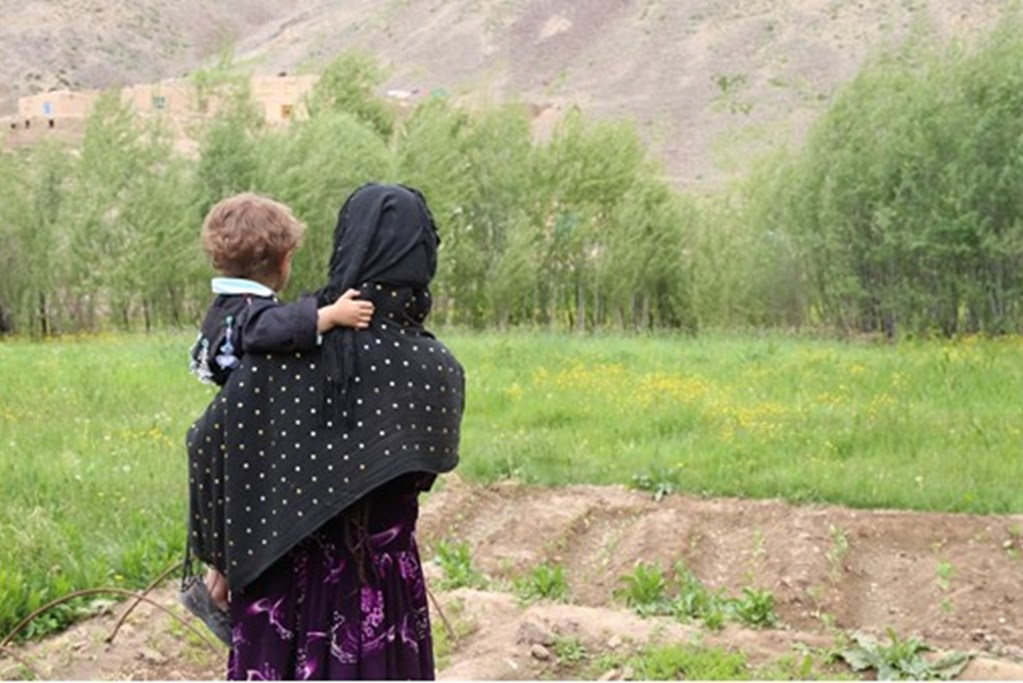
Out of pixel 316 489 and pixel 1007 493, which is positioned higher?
pixel 316 489

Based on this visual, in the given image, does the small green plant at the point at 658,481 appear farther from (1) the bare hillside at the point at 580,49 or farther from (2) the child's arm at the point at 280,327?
(1) the bare hillside at the point at 580,49

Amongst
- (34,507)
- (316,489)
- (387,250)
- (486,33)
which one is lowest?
(34,507)

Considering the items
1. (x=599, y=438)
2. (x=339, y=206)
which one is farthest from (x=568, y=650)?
(x=339, y=206)

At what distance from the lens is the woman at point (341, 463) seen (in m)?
3.26

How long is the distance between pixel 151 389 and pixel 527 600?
7.87m

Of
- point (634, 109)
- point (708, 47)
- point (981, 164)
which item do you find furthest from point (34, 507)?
point (708, 47)

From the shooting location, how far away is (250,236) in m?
3.27

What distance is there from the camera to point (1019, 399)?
40.3 feet

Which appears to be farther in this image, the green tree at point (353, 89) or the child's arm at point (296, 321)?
the green tree at point (353, 89)

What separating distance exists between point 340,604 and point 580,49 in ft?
300

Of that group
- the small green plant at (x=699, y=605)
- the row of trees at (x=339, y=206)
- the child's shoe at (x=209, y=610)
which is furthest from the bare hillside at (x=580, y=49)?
the child's shoe at (x=209, y=610)

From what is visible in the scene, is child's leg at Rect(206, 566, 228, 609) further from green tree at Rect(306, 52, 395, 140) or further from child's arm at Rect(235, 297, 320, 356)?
green tree at Rect(306, 52, 395, 140)

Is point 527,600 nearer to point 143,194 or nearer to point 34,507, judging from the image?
point 34,507

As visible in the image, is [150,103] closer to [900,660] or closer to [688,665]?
[688,665]
